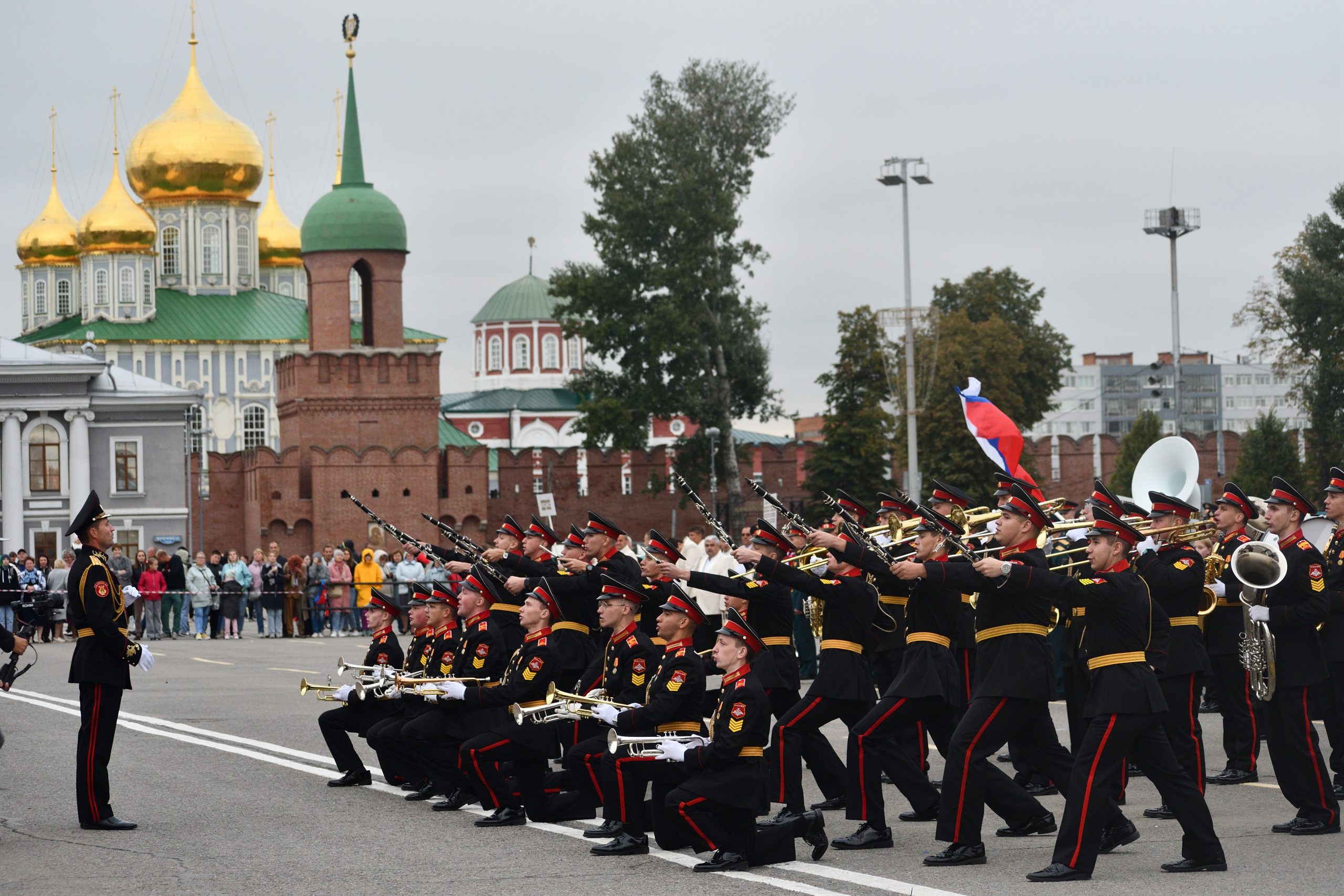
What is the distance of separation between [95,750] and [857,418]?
48974 mm

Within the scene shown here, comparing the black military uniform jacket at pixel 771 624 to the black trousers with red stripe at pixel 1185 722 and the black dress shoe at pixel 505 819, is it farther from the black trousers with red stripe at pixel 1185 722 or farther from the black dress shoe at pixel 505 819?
the black trousers with red stripe at pixel 1185 722

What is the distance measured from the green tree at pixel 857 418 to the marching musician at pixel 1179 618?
45.9 metres

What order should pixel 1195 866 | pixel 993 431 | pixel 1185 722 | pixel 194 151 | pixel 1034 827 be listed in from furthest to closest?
pixel 194 151 < pixel 993 431 < pixel 1185 722 < pixel 1034 827 < pixel 1195 866

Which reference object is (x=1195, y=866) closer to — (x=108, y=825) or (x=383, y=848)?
(x=383, y=848)

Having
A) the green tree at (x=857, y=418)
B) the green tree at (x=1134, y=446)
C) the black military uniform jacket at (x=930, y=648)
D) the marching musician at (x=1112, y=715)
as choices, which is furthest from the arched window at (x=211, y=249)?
the marching musician at (x=1112, y=715)

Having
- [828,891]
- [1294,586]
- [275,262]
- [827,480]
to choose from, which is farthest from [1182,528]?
→ [275,262]

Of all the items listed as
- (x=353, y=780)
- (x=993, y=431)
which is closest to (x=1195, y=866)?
(x=353, y=780)

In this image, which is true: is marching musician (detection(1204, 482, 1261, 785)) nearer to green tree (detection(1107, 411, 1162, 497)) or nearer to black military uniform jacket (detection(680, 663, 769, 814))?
black military uniform jacket (detection(680, 663, 769, 814))

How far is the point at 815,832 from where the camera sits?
9.86 meters

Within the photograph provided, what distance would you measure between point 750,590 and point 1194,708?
2903 millimetres

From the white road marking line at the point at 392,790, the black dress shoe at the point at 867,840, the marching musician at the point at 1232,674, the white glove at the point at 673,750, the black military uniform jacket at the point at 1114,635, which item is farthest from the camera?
the marching musician at the point at 1232,674

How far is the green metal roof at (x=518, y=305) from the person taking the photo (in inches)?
4783

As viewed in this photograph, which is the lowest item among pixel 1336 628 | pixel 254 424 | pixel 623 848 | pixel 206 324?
pixel 623 848

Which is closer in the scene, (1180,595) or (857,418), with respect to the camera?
(1180,595)
